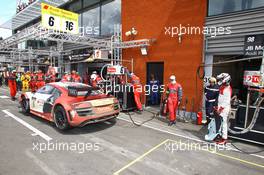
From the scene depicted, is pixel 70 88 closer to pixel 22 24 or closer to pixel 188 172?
pixel 188 172

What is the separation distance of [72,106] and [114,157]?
1995mm

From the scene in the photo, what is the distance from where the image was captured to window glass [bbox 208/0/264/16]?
20.2ft

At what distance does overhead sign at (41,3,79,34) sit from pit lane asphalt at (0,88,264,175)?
4607mm

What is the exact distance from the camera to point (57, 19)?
26.5 ft

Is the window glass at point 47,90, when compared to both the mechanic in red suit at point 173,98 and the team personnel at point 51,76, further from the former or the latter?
the team personnel at point 51,76

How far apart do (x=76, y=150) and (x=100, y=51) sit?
6.79 m

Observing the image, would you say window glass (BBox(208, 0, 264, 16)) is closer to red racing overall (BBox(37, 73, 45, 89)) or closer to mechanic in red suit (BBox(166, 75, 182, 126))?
mechanic in red suit (BBox(166, 75, 182, 126))

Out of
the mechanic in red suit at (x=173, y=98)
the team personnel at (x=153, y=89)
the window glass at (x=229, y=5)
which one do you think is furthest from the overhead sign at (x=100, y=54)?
the window glass at (x=229, y=5)

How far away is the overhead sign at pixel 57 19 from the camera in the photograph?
757 cm

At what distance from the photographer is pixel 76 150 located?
4.25 meters

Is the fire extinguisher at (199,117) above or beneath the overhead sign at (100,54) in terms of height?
beneath

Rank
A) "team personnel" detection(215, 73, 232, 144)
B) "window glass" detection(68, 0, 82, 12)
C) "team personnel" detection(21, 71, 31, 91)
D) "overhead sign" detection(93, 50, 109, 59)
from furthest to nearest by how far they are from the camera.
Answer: "team personnel" detection(21, 71, 31, 91) → "window glass" detection(68, 0, 82, 12) → "overhead sign" detection(93, 50, 109, 59) → "team personnel" detection(215, 73, 232, 144)

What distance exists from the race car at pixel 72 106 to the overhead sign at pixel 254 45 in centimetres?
478

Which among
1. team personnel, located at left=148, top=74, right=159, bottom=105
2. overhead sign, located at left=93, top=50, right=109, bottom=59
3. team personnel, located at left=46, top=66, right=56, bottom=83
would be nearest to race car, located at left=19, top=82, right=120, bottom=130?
team personnel, located at left=148, top=74, right=159, bottom=105
